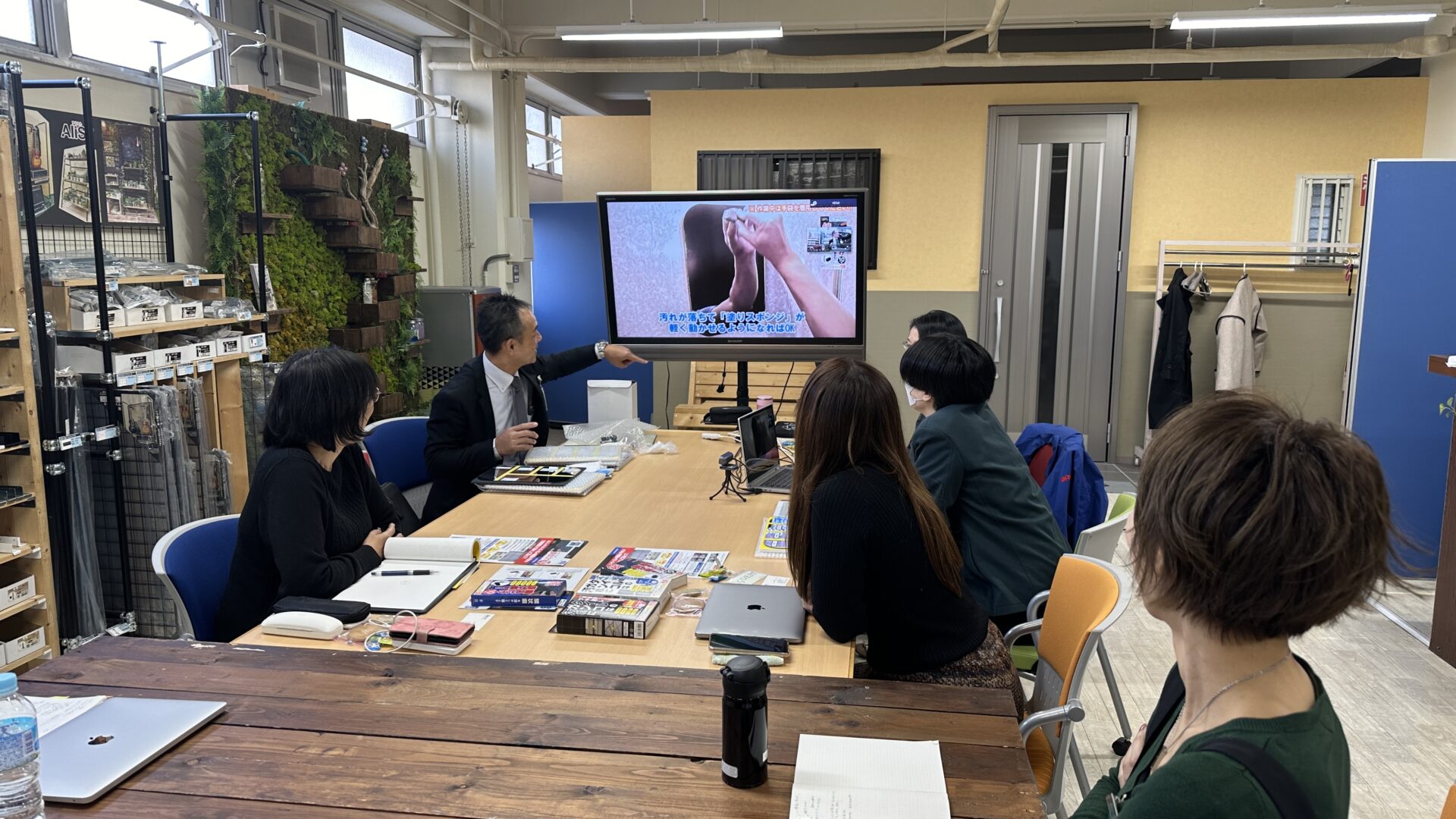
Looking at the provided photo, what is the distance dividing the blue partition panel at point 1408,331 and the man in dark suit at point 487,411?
387cm

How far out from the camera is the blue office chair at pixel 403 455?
356cm

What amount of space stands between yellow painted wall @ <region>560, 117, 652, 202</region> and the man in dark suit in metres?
4.71

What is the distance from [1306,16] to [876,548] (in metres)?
4.89

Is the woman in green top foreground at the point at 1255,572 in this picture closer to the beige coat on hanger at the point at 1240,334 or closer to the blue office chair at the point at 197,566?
the blue office chair at the point at 197,566

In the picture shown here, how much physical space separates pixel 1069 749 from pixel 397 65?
639 cm

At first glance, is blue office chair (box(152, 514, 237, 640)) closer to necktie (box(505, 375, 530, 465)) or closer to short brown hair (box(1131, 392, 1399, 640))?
necktie (box(505, 375, 530, 465))

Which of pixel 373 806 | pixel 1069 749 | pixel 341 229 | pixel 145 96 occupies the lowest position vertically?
pixel 1069 749

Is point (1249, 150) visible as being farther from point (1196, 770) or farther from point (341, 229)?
point (1196, 770)

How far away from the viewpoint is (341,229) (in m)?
5.18

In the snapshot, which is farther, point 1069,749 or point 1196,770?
point 1069,749

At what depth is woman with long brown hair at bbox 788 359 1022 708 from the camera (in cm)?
192

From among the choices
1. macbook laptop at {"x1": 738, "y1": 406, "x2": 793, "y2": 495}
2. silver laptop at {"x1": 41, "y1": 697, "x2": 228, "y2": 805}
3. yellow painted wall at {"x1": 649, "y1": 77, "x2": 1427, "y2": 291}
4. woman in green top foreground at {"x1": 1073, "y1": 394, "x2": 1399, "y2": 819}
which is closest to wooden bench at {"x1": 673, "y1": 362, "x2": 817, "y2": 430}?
yellow painted wall at {"x1": 649, "y1": 77, "x2": 1427, "y2": 291}

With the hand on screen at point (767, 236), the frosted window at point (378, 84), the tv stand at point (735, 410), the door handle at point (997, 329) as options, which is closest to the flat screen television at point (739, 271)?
the hand on screen at point (767, 236)

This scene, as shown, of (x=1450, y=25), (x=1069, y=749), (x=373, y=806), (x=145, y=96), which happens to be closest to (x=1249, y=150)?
(x=1450, y=25)
